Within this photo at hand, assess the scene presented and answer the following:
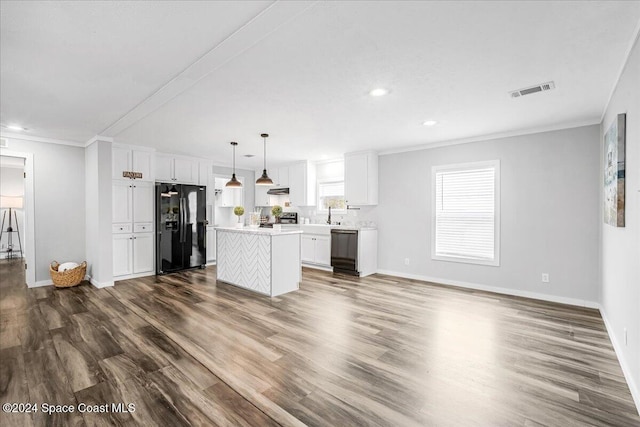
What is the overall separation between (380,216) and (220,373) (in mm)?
4370

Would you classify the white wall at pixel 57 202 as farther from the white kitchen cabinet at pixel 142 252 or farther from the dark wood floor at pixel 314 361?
the dark wood floor at pixel 314 361

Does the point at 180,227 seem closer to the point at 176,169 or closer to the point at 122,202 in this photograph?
the point at 122,202

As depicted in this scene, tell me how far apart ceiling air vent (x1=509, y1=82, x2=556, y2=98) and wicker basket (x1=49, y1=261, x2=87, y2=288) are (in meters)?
6.59

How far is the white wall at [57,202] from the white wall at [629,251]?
7193mm

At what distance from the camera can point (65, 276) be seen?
486cm

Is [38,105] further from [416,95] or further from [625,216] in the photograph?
[625,216]

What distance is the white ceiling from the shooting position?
6.09ft

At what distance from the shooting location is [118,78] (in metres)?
2.79

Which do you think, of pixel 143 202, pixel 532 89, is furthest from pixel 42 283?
pixel 532 89

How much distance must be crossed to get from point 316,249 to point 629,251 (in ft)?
16.4

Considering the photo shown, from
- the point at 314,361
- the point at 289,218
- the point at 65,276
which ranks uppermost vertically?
the point at 289,218

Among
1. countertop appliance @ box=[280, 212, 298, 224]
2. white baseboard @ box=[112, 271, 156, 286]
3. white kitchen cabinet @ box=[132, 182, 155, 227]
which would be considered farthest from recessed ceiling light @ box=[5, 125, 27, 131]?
countertop appliance @ box=[280, 212, 298, 224]

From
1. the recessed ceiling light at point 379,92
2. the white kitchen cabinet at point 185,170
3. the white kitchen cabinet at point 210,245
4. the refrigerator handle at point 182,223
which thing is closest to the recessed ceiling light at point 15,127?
the white kitchen cabinet at point 185,170

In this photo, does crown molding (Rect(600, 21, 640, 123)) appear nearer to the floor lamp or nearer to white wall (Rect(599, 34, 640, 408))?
white wall (Rect(599, 34, 640, 408))
